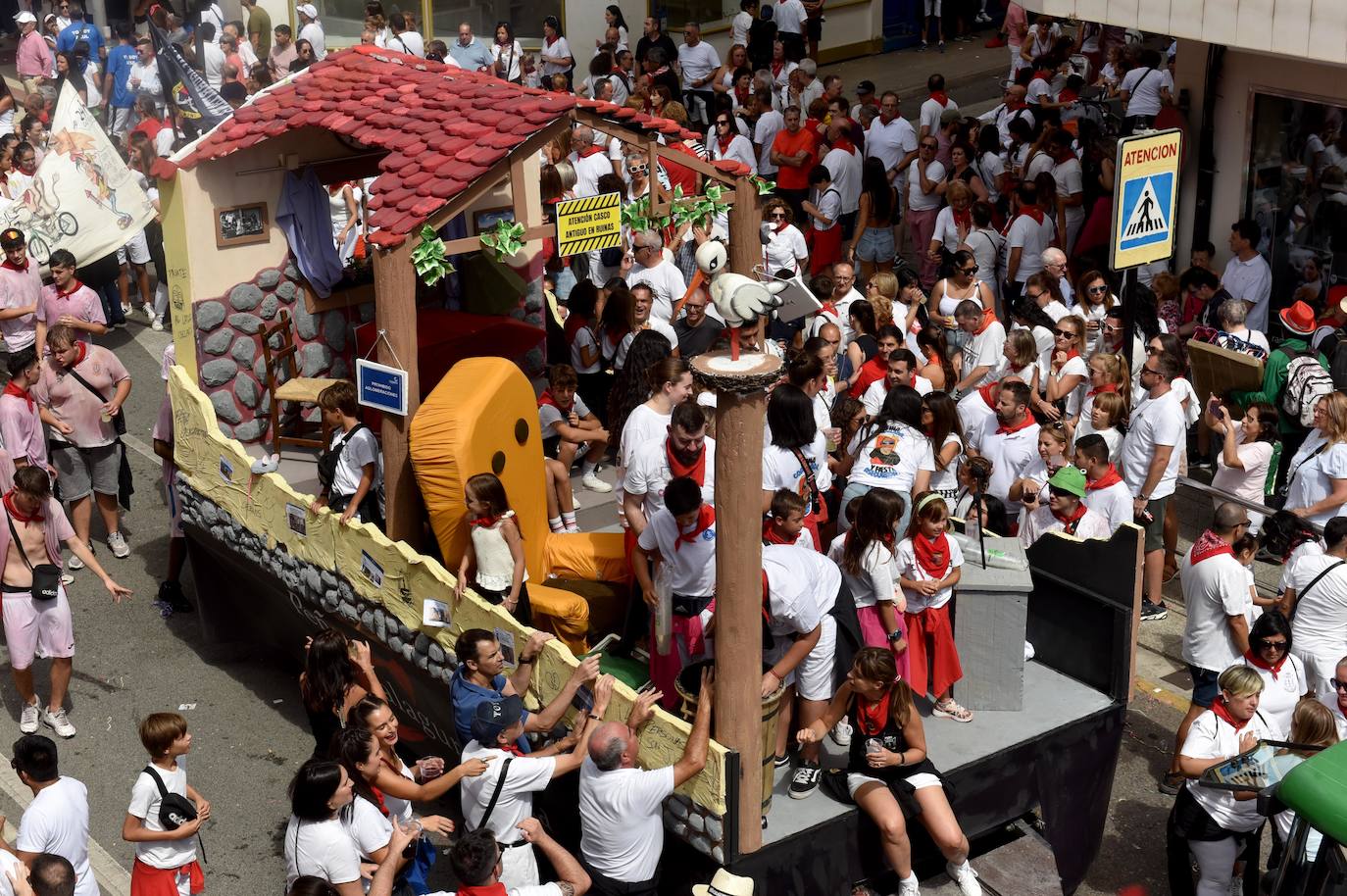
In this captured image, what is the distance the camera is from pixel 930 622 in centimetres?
803

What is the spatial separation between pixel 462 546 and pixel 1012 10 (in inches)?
561

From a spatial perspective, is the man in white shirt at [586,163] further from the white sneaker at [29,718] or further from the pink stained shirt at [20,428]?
the white sneaker at [29,718]

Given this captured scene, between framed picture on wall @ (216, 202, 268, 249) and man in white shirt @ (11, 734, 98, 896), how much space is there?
4142 mm

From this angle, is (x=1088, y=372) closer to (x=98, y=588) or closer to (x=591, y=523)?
(x=591, y=523)

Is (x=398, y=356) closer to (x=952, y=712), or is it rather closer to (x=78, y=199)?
(x=952, y=712)

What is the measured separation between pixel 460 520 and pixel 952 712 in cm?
267

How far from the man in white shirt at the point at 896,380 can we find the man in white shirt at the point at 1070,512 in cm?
106

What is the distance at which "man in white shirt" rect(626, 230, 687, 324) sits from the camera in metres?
12.1

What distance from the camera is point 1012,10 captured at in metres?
20.4

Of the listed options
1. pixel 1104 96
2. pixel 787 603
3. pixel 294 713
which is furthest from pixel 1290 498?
pixel 1104 96

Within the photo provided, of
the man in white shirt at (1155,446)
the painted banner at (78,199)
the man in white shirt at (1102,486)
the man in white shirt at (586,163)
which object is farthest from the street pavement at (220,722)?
the man in white shirt at (586,163)

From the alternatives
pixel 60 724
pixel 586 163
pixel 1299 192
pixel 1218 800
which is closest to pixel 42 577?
pixel 60 724

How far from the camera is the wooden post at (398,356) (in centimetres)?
843

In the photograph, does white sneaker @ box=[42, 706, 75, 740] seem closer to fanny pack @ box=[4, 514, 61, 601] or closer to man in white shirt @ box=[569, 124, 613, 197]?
fanny pack @ box=[4, 514, 61, 601]
